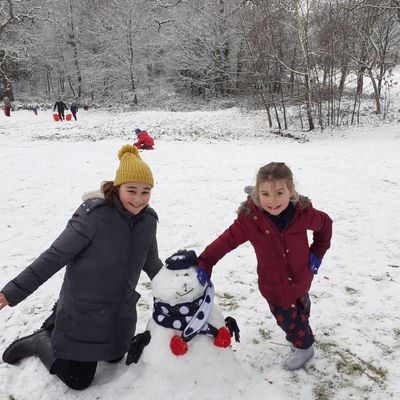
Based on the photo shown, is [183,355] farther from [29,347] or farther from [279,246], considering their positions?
[29,347]

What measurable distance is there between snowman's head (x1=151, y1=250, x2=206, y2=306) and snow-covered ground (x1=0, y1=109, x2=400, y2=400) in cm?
41

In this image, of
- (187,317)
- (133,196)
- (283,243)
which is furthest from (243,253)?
(133,196)

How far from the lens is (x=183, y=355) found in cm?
225

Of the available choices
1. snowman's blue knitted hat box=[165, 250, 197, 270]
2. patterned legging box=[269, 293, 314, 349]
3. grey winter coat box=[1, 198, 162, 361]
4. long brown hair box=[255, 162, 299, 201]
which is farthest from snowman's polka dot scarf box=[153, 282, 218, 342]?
long brown hair box=[255, 162, 299, 201]

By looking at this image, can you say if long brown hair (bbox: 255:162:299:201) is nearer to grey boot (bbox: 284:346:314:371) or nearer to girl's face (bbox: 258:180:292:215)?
girl's face (bbox: 258:180:292:215)

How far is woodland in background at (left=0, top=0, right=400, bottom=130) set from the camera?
16.4 m

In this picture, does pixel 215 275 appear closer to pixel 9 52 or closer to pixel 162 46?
pixel 162 46

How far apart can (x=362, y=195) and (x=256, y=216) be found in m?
5.20

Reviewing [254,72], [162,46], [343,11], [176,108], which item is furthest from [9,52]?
[343,11]

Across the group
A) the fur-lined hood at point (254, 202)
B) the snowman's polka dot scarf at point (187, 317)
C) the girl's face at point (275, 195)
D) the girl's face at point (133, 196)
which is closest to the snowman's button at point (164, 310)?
the snowman's polka dot scarf at point (187, 317)

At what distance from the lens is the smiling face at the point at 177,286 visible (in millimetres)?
2195

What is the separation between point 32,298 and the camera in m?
3.76

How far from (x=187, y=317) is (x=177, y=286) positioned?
0.23 meters

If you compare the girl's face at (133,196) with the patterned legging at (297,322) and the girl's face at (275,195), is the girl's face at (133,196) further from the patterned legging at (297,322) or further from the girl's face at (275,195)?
the patterned legging at (297,322)
